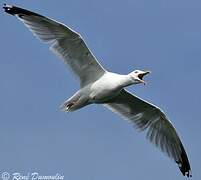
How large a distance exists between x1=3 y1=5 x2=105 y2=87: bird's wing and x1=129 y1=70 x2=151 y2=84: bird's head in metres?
0.84

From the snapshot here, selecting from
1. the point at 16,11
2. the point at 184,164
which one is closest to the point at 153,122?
the point at 184,164

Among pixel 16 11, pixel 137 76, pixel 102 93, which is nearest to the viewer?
pixel 16 11

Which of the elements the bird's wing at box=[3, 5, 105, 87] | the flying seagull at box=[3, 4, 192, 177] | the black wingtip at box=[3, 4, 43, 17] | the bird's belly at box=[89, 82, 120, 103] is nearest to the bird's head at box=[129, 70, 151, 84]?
the flying seagull at box=[3, 4, 192, 177]

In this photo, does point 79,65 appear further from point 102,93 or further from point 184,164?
point 184,164

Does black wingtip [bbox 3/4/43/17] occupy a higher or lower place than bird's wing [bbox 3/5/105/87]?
higher

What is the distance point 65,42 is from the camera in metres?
23.4

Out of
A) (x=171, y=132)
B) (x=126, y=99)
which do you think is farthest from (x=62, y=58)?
(x=171, y=132)

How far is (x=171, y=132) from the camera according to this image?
26.1m

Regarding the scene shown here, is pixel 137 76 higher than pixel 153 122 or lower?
higher

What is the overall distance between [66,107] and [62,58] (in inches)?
54.0

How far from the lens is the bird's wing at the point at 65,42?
76.1 feet

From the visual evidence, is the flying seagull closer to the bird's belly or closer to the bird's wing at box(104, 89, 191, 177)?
the bird's belly

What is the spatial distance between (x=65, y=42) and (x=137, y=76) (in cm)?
224

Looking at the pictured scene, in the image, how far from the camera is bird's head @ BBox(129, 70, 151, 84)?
2370 centimetres
